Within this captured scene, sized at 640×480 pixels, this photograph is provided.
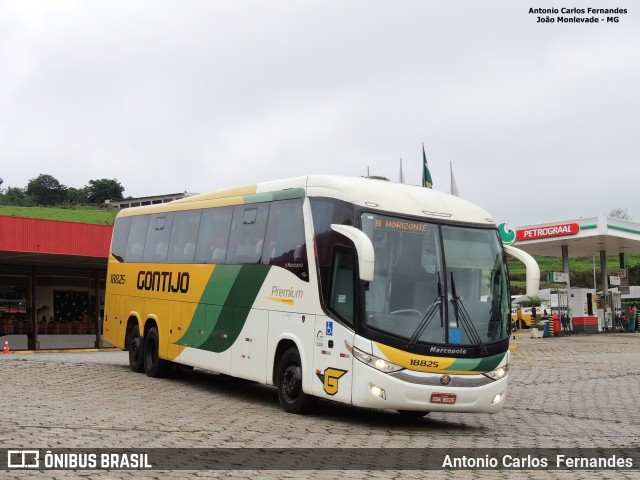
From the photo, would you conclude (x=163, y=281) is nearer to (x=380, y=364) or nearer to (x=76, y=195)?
(x=380, y=364)

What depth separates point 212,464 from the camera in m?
9.19

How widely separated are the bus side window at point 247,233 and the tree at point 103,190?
415 feet

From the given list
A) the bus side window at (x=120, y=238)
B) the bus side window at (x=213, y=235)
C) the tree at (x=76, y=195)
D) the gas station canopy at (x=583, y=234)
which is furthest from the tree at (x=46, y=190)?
the bus side window at (x=213, y=235)

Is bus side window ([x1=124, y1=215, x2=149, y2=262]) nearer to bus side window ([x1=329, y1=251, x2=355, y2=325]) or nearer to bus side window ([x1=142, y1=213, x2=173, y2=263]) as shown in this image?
bus side window ([x1=142, y1=213, x2=173, y2=263])

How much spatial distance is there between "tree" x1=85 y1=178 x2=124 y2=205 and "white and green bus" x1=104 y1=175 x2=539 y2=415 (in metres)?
127

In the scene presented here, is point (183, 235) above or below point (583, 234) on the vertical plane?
below

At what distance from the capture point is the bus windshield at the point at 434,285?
1296 cm

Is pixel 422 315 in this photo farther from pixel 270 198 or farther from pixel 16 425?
pixel 16 425

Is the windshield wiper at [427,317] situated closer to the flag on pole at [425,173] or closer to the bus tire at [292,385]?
the bus tire at [292,385]

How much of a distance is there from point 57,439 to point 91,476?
212cm

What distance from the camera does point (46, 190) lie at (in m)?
138

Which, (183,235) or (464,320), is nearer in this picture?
(464,320)

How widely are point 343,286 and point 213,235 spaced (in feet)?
16.3

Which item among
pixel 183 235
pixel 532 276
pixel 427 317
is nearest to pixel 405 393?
pixel 427 317
